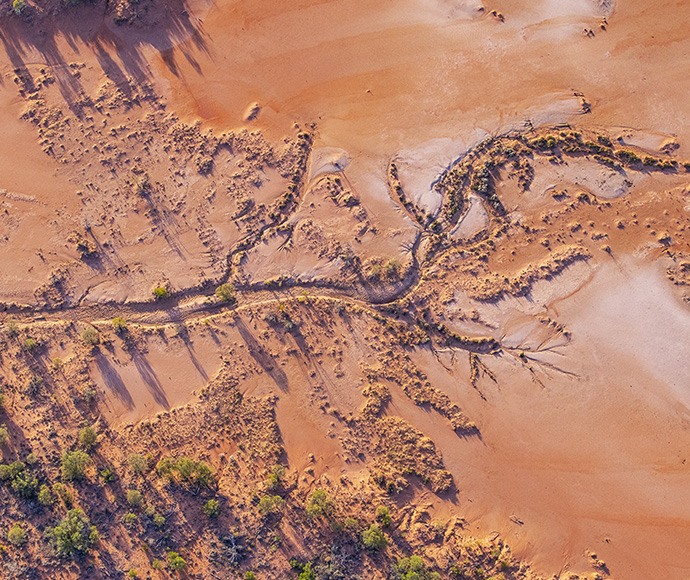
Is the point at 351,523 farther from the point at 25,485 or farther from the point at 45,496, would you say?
the point at 25,485

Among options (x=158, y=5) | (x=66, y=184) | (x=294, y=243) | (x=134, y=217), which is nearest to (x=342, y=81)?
(x=294, y=243)

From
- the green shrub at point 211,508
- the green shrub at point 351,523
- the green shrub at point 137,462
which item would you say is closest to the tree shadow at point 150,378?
the green shrub at point 137,462

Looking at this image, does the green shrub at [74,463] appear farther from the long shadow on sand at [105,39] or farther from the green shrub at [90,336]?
the long shadow on sand at [105,39]

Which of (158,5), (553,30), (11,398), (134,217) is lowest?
(11,398)

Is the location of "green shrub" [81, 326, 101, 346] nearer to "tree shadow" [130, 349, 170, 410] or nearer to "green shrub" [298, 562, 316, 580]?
"tree shadow" [130, 349, 170, 410]

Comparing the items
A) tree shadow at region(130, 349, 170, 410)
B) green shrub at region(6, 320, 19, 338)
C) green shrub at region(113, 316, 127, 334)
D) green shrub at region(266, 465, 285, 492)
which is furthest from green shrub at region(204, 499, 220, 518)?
green shrub at region(6, 320, 19, 338)

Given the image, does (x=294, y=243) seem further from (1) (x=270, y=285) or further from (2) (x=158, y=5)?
(2) (x=158, y=5)
